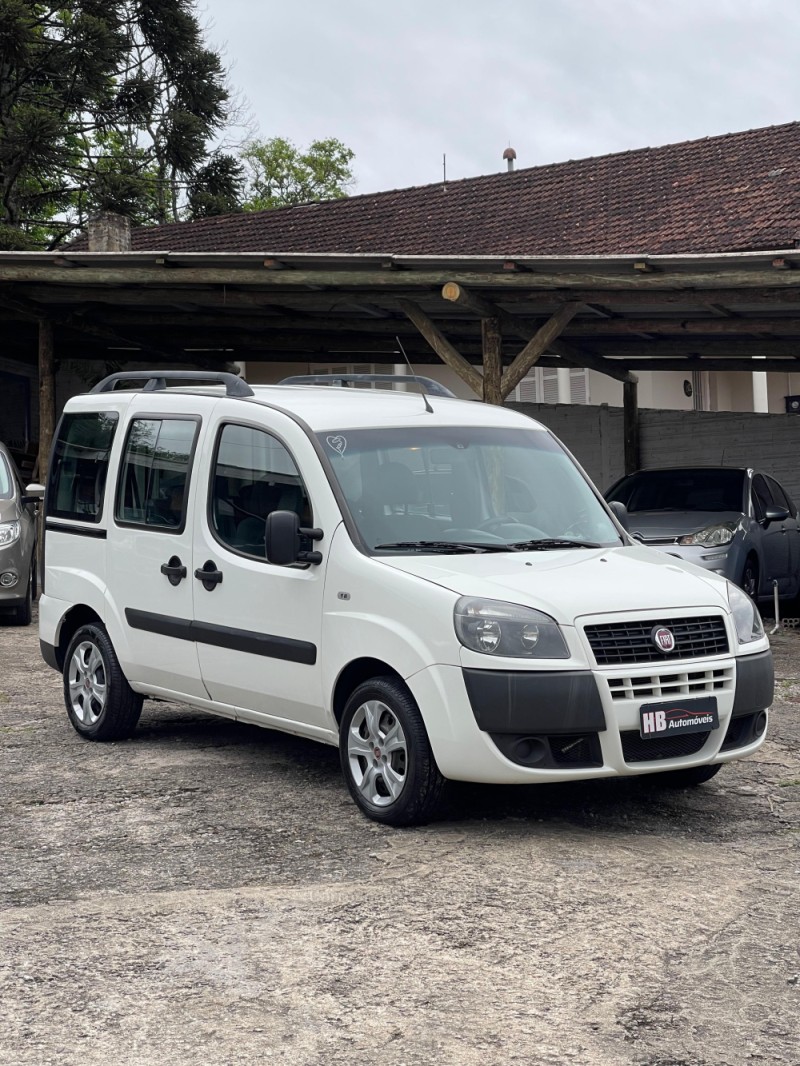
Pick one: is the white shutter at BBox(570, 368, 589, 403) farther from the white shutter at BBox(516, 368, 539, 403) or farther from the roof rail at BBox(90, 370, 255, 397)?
the roof rail at BBox(90, 370, 255, 397)

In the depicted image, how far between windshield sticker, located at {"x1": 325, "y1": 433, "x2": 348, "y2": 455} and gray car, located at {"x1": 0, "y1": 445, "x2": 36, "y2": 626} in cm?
769

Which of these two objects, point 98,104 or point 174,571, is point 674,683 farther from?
point 98,104

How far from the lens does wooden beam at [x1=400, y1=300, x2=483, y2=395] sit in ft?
47.9

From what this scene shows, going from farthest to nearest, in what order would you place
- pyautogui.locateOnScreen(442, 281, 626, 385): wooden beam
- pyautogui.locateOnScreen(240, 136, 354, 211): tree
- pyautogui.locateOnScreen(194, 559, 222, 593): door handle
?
pyautogui.locateOnScreen(240, 136, 354, 211): tree, pyautogui.locateOnScreen(442, 281, 626, 385): wooden beam, pyautogui.locateOnScreen(194, 559, 222, 593): door handle

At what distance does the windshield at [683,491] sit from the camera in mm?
14234

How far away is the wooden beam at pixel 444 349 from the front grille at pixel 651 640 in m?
8.73

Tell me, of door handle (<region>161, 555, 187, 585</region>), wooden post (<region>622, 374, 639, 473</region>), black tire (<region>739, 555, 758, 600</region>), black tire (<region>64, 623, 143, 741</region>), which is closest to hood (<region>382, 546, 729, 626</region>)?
door handle (<region>161, 555, 187, 585</region>)

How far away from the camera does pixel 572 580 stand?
19.4ft

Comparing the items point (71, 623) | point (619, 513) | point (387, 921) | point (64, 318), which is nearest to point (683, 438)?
point (64, 318)

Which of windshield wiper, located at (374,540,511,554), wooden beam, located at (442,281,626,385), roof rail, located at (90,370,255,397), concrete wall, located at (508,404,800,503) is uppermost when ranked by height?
wooden beam, located at (442,281,626,385)

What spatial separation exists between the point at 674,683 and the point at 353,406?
212cm

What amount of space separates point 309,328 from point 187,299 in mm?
3449

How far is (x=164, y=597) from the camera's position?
7359mm

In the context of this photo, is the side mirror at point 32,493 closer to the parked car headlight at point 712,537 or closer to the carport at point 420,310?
the carport at point 420,310
